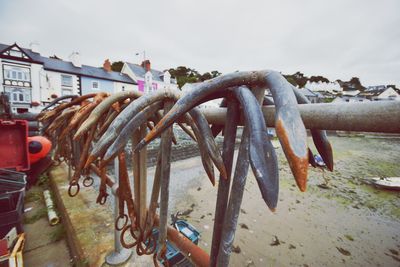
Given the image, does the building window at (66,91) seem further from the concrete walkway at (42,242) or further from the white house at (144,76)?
the concrete walkway at (42,242)

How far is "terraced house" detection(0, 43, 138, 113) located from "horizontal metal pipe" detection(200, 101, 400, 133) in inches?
878

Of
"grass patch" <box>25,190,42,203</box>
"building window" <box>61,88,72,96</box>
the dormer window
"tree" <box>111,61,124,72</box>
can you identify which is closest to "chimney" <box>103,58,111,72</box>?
"building window" <box>61,88,72,96</box>

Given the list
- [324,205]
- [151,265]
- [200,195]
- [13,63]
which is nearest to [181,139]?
[200,195]

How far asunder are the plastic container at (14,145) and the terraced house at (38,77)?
1732 centimetres

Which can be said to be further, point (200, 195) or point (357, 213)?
point (200, 195)

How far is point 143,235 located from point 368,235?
918 centimetres

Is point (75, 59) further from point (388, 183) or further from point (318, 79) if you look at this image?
point (318, 79)

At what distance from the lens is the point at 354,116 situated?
567mm

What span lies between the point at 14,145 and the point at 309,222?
9.75 m

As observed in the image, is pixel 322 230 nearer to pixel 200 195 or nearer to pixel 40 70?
pixel 200 195

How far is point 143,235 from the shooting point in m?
1.40

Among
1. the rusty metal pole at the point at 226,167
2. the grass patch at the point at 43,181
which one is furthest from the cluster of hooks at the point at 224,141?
the grass patch at the point at 43,181

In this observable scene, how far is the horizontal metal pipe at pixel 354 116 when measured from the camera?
1.66ft

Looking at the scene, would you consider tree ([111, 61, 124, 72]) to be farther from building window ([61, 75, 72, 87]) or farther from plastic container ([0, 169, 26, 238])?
plastic container ([0, 169, 26, 238])
